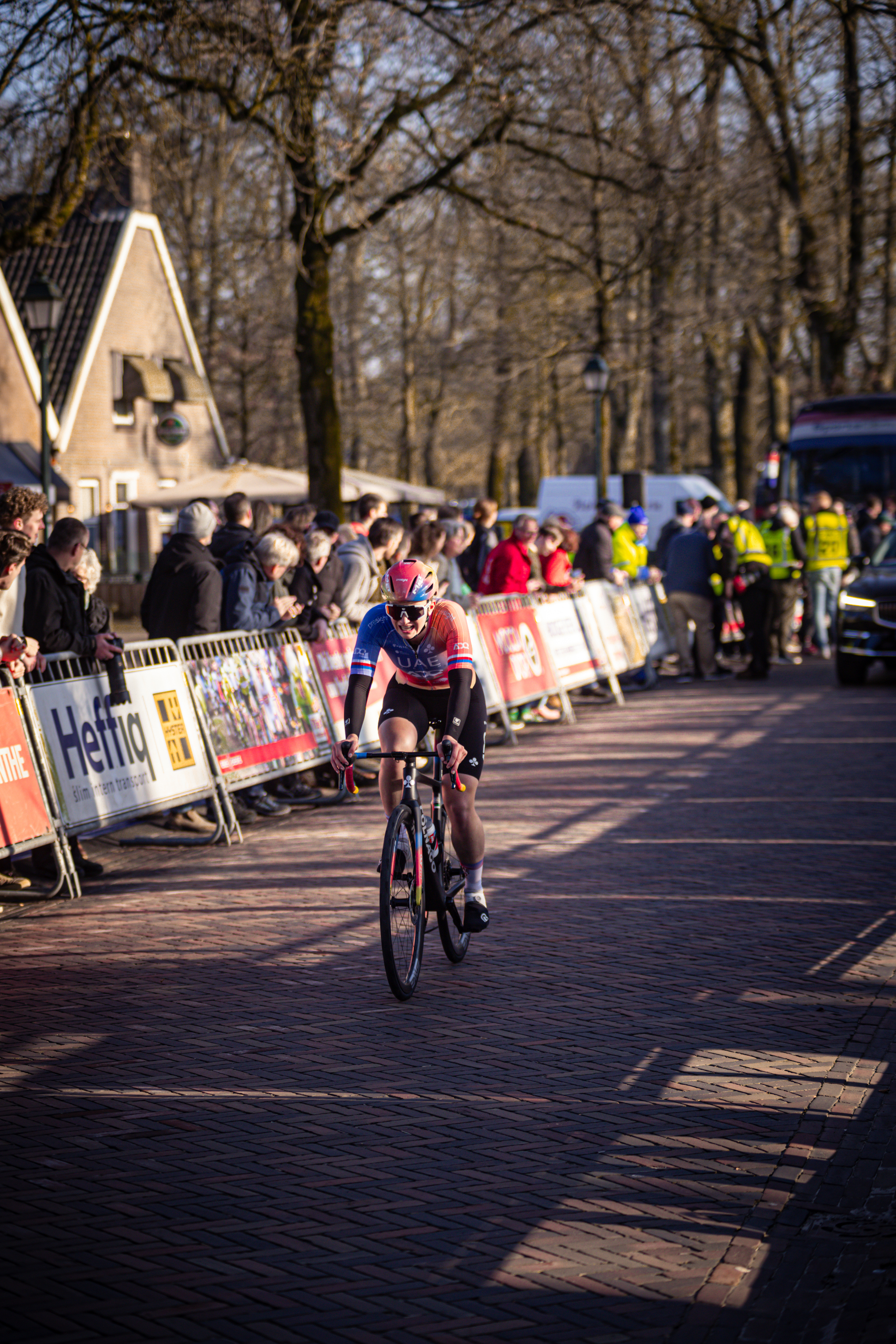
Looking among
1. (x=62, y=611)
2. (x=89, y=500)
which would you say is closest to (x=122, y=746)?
(x=62, y=611)

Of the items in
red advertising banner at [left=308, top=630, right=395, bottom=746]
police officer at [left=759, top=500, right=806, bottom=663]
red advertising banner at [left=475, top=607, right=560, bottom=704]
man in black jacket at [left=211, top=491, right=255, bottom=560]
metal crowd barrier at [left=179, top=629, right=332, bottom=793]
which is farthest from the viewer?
police officer at [left=759, top=500, right=806, bottom=663]

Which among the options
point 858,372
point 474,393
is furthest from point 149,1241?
point 474,393

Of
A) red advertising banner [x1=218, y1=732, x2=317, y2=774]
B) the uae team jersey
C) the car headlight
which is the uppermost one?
the uae team jersey

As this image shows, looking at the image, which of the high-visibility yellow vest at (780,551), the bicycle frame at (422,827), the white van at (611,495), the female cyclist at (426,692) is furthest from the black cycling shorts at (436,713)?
the white van at (611,495)

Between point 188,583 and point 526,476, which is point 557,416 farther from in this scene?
point 188,583

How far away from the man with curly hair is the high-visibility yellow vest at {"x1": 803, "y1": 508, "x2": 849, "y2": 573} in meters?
14.7

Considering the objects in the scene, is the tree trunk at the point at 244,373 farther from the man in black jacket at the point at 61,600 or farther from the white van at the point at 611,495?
the man in black jacket at the point at 61,600

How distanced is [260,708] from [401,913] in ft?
14.9

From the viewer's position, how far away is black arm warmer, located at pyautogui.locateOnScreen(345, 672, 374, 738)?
21.4ft

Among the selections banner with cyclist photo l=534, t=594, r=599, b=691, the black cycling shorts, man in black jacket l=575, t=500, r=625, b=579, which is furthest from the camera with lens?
man in black jacket l=575, t=500, r=625, b=579

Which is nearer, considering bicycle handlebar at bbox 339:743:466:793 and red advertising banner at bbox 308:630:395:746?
bicycle handlebar at bbox 339:743:466:793

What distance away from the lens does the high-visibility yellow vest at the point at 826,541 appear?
21438 mm

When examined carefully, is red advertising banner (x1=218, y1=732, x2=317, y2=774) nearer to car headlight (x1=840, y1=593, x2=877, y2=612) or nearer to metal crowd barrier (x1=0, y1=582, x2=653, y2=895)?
metal crowd barrier (x1=0, y1=582, x2=653, y2=895)

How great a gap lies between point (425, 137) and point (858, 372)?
28.0 meters
